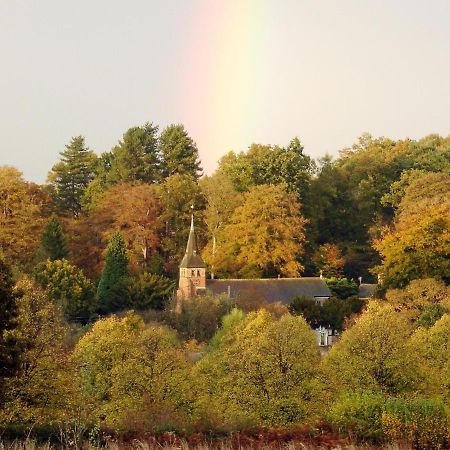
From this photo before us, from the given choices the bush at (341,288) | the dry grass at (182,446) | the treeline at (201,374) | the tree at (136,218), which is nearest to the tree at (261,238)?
the bush at (341,288)

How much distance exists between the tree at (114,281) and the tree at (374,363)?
84.3 feet

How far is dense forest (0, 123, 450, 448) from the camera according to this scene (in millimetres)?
22766

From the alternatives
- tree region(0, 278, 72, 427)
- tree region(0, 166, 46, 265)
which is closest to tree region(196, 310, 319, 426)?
tree region(0, 278, 72, 427)

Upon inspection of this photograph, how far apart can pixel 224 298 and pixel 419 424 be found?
109 feet

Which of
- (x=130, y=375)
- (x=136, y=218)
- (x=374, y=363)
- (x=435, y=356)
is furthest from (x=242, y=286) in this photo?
(x=130, y=375)

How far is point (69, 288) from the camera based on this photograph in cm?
4850

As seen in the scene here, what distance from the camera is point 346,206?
73625 millimetres

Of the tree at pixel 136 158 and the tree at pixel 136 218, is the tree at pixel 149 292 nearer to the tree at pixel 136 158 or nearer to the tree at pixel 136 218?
the tree at pixel 136 218

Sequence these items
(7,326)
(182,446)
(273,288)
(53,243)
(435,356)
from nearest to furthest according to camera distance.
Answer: (182,446) → (7,326) → (435,356) → (53,243) → (273,288)

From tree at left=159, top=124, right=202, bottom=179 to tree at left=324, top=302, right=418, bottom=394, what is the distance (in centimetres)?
5462

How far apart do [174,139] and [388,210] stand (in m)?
21.2

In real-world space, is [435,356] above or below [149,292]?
below

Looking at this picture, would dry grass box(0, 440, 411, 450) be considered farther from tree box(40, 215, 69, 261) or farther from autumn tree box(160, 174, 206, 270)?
autumn tree box(160, 174, 206, 270)

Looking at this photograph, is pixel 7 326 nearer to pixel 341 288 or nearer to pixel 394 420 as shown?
pixel 394 420
